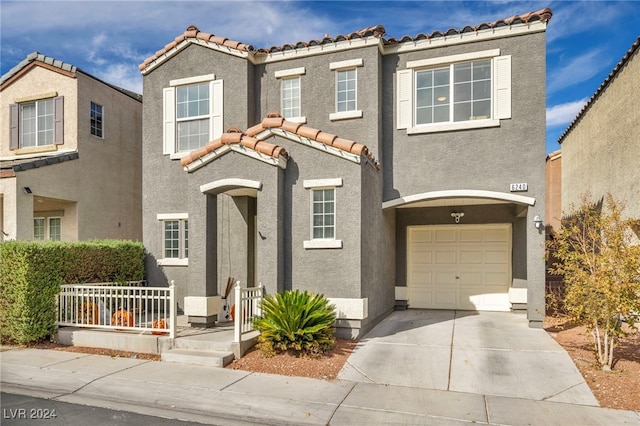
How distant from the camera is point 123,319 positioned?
923 centimetres

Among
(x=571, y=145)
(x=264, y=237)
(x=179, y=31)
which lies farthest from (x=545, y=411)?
(x=571, y=145)

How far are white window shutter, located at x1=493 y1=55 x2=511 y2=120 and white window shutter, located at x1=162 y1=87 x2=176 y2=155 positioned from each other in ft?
28.4

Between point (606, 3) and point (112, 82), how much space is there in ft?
50.5

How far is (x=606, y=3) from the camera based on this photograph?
32.5ft

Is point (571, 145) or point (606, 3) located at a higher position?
point (606, 3)

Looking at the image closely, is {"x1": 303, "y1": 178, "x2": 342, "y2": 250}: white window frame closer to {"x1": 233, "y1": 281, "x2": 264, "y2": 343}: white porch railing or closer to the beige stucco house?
{"x1": 233, "y1": 281, "x2": 264, "y2": 343}: white porch railing

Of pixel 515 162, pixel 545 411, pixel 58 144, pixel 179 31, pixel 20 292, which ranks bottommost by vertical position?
pixel 545 411

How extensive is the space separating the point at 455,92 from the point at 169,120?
7893 mm

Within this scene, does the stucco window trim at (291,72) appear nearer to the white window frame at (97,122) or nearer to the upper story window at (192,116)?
the upper story window at (192,116)

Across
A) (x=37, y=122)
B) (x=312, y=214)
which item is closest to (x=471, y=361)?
(x=312, y=214)

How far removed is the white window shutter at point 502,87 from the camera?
1034 cm

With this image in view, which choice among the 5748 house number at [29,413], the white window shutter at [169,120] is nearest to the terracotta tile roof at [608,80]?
the white window shutter at [169,120]

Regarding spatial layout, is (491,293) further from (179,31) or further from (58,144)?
(58,144)

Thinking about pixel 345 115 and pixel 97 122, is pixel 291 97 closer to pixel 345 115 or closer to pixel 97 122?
pixel 345 115
